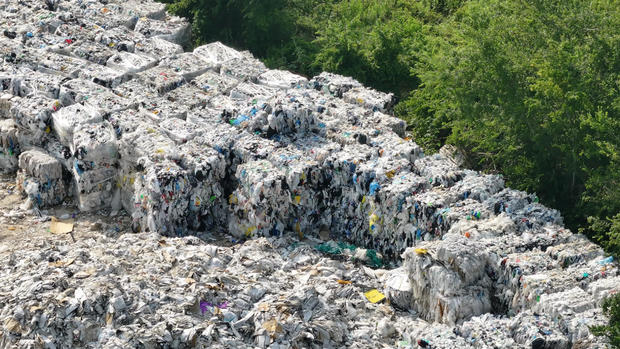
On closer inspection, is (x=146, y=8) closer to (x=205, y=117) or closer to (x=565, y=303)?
(x=205, y=117)

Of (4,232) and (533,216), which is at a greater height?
(533,216)

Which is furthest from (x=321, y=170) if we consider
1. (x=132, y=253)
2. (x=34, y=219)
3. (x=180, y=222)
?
(x=34, y=219)

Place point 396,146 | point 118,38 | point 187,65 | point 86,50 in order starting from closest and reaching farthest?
point 396,146 → point 187,65 → point 86,50 → point 118,38

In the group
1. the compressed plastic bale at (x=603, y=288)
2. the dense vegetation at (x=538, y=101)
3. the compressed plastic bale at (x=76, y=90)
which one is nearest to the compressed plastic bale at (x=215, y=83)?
the compressed plastic bale at (x=76, y=90)

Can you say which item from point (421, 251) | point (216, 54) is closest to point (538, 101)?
point (421, 251)

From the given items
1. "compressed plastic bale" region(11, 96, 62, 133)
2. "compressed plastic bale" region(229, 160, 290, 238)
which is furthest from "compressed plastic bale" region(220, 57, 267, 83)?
Answer: "compressed plastic bale" region(11, 96, 62, 133)

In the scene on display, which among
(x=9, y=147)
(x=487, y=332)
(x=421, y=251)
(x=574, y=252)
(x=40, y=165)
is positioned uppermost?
(x=574, y=252)

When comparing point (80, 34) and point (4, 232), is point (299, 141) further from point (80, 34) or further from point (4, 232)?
point (80, 34)
